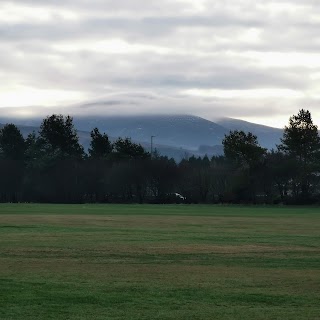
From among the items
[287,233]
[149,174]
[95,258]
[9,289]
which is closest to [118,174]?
[149,174]

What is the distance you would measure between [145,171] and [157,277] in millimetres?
105865

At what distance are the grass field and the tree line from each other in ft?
248

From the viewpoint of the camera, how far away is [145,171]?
127m

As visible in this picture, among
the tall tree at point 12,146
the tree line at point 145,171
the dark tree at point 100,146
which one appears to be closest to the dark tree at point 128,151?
the tree line at point 145,171

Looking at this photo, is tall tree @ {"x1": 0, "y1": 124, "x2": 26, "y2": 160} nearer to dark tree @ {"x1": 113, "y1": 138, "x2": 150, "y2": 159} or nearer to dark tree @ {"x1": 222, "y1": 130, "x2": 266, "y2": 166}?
dark tree @ {"x1": 113, "y1": 138, "x2": 150, "y2": 159}

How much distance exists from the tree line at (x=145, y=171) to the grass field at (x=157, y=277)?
7562 cm

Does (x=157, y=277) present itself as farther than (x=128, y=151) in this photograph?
No

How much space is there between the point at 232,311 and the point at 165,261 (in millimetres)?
9959

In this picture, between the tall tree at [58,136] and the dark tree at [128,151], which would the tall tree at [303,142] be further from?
the tall tree at [58,136]

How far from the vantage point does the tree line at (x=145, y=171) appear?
112750mm

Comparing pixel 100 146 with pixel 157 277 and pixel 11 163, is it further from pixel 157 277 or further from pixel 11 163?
pixel 157 277

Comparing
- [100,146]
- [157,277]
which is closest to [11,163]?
[100,146]

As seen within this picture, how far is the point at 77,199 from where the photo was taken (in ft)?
418

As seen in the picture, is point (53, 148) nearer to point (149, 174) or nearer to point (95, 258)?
point (149, 174)
